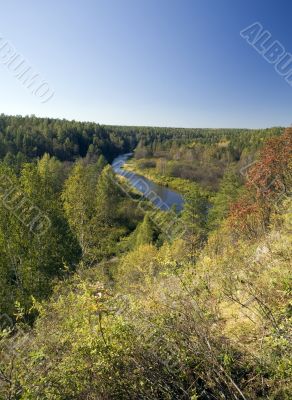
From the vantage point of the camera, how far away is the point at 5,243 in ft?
43.5

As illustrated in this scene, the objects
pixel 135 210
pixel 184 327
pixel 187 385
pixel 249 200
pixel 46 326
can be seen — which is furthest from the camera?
pixel 135 210

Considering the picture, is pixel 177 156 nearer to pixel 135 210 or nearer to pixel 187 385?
pixel 135 210

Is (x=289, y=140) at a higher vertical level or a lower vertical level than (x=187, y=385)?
higher

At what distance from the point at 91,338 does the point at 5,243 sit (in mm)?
10644

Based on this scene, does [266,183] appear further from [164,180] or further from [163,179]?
[163,179]

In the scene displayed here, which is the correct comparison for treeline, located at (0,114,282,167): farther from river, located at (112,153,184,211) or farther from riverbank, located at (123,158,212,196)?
river, located at (112,153,184,211)

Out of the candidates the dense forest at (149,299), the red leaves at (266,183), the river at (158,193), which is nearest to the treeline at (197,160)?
the river at (158,193)

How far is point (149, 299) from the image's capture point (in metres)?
5.21

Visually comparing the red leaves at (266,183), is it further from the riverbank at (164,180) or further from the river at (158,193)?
the riverbank at (164,180)

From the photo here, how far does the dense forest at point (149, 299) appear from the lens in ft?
12.8

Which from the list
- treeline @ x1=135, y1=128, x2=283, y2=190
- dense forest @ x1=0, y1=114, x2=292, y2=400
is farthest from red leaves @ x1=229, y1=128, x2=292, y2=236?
treeline @ x1=135, y1=128, x2=283, y2=190

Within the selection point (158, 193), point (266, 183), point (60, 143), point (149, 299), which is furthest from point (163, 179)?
point (149, 299)

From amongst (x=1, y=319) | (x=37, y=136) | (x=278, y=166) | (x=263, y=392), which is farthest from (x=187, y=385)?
(x=37, y=136)

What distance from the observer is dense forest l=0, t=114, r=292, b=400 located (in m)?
3.91
